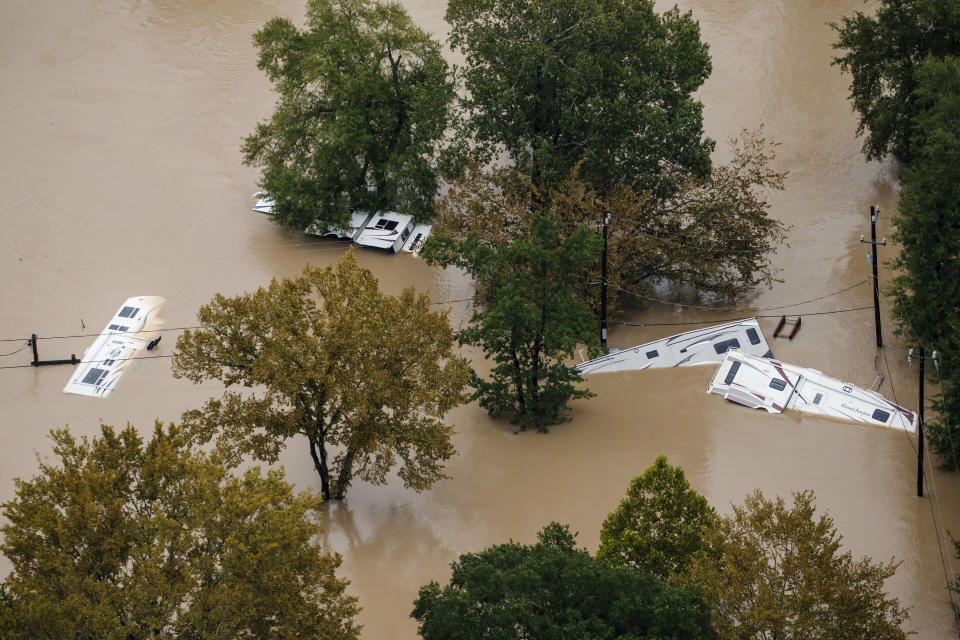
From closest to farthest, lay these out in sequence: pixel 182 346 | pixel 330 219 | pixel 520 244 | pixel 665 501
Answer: pixel 665 501 < pixel 182 346 < pixel 520 244 < pixel 330 219

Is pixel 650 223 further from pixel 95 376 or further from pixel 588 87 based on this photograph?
pixel 95 376

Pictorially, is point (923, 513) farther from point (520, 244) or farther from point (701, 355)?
point (520, 244)

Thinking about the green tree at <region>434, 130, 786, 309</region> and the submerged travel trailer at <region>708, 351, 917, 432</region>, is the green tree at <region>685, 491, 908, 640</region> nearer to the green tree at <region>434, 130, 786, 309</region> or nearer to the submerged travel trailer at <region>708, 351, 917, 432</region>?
the submerged travel trailer at <region>708, 351, 917, 432</region>

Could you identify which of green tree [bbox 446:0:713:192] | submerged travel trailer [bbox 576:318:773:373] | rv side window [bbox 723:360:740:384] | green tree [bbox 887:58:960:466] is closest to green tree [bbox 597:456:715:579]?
green tree [bbox 887:58:960:466]

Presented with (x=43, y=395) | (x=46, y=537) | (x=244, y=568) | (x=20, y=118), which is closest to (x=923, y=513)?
(x=244, y=568)

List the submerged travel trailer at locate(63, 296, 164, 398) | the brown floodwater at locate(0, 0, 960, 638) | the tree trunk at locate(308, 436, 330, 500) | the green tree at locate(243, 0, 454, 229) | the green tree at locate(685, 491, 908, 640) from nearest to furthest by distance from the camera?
the green tree at locate(685, 491, 908, 640)
the tree trunk at locate(308, 436, 330, 500)
the brown floodwater at locate(0, 0, 960, 638)
the submerged travel trailer at locate(63, 296, 164, 398)
the green tree at locate(243, 0, 454, 229)

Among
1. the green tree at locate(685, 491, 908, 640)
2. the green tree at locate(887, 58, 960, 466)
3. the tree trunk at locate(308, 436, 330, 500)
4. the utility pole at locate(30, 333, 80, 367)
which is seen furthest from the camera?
the utility pole at locate(30, 333, 80, 367)
